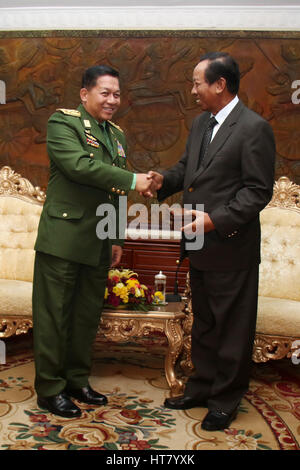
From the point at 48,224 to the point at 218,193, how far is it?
3.23ft

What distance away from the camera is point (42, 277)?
8.91ft

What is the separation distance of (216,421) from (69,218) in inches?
54.4

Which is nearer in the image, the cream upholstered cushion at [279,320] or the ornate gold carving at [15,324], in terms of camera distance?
the cream upholstered cushion at [279,320]

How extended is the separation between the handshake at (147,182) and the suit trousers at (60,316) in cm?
47

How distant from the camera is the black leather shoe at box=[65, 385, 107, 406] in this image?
2.82 meters

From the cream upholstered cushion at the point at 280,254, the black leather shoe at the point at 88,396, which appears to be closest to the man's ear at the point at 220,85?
the cream upholstered cushion at the point at 280,254

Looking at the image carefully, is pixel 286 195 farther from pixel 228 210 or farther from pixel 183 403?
pixel 183 403

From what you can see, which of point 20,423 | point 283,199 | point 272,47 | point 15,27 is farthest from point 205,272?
point 15,27

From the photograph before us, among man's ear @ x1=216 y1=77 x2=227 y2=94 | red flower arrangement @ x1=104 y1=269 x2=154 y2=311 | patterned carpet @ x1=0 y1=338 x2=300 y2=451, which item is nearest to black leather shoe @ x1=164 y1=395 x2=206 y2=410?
patterned carpet @ x1=0 y1=338 x2=300 y2=451

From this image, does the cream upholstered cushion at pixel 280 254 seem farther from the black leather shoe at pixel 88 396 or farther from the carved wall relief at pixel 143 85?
the black leather shoe at pixel 88 396

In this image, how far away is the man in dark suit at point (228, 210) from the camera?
2412mm

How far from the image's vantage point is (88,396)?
2830 mm
